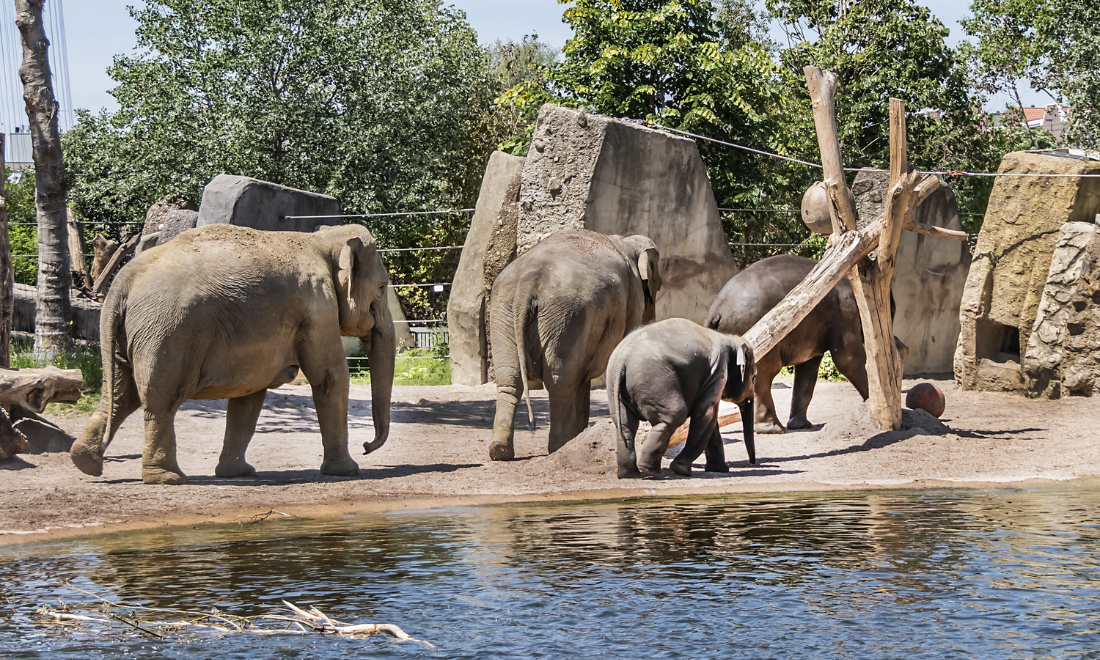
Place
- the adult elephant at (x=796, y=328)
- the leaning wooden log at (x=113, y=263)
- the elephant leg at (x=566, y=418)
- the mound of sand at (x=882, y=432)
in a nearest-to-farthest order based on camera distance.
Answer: the elephant leg at (x=566, y=418), the mound of sand at (x=882, y=432), the adult elephant at (x=796, y=328), the leaning wooden log at (x=113, y=263)

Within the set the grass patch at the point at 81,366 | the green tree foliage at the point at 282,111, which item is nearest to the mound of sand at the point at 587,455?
the grass patch at the point at 81,366

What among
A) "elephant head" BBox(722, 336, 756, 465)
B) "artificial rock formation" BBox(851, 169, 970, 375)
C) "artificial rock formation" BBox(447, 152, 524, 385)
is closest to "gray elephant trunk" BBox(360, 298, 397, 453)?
"elephant head" BBox(722, 336, 756, 465)

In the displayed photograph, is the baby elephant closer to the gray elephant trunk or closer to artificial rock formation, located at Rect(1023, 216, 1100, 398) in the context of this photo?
the gray elephant trunk

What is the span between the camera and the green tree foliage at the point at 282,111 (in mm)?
24812

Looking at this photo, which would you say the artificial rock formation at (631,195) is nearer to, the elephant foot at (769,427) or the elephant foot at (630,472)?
the elephant foot at (769,427)

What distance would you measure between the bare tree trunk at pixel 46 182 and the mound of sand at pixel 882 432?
27.6 ft

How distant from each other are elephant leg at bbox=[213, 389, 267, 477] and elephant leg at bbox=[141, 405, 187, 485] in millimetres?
692

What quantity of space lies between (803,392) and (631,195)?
15.3ft

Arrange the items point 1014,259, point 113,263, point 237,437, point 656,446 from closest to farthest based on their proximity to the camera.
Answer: point 656,446 < point 237,437 < point 1014,259 < point 113,263

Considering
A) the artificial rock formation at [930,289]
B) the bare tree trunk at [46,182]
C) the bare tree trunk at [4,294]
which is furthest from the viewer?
the artificial rock formation at [930,289]

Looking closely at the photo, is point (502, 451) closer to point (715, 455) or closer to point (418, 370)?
point (715, 455)

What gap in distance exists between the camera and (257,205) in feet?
51.2

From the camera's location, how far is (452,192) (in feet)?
102

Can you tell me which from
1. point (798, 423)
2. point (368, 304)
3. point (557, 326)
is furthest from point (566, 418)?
point (798, 423)
